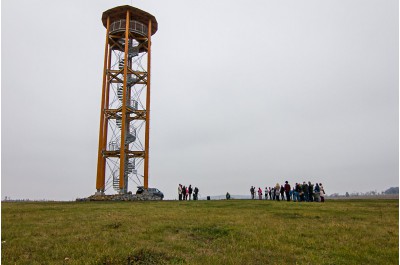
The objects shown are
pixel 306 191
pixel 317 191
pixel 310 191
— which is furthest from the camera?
pixel 306 191

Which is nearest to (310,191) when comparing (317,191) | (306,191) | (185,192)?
(306,191)

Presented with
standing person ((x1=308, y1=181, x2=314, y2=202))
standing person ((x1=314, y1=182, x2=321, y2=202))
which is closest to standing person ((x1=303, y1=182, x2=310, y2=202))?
standing person ((x1=308, y1=181, x2=314, y2=202))

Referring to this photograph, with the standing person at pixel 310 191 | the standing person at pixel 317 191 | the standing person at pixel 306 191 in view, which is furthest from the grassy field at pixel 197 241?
the standing person at pixel 306 191

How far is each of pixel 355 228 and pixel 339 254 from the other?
428 cm

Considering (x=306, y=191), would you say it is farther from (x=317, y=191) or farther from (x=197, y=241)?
(x=197, y=241)

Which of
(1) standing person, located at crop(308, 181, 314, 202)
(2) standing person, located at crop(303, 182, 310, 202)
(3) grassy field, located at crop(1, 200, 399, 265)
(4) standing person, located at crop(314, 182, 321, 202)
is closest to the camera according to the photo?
(3) grassy field, located at crop(1, 200, 399, 265)

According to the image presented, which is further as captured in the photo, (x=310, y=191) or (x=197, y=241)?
(x=310, y=191)

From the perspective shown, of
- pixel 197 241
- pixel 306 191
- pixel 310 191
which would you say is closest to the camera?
pixel 197 241

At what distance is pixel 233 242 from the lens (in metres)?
10.4

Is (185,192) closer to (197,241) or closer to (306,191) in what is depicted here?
(306,191)

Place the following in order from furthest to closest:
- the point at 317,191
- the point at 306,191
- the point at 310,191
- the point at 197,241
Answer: the point at 306,191, the point at 310,191, the point at 317,191, the point at 197,241

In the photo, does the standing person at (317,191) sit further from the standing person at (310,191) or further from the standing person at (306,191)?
the standing person at (306,191)

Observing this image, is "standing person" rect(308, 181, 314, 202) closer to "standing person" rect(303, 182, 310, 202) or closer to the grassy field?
"standing person" rect(303, 182, 310, 202)

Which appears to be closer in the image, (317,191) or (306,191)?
(317,191)
